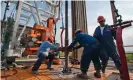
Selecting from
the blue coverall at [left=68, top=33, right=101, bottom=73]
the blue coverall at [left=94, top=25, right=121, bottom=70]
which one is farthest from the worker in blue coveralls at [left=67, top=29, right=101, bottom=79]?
the blue coverall at [left=94, top=25, right=121, bottom=70]

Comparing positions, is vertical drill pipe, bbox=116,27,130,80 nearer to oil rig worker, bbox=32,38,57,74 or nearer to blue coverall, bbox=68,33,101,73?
blue coverall, bbox=68,33,101,73

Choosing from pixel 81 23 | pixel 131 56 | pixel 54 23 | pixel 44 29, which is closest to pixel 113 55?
pixel 81 23

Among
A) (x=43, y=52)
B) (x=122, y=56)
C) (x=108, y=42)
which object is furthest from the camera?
(x=43, y=52)

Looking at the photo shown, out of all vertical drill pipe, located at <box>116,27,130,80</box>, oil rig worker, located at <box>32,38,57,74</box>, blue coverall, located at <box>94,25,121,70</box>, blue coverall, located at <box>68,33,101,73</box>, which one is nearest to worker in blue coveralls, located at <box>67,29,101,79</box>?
blue coverall, located at <box>68,33,101,73</box>

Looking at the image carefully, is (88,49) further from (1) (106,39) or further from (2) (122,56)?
(2) (122,56)

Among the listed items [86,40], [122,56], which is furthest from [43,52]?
[122,56]

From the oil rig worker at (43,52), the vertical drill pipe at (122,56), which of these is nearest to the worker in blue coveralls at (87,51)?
the oil rig worker at (43,52)

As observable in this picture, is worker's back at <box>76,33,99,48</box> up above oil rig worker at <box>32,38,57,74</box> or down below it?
above

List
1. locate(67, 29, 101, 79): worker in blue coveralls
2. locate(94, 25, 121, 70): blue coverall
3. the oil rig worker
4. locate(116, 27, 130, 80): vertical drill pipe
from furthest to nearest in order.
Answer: the oil rig worker, locate(67, 29, 101, 79): worker in blue coveralls, locate(94, 25, 121, 70): blue coverall, locate(116, 27, 130, 80): vertical drill pipe

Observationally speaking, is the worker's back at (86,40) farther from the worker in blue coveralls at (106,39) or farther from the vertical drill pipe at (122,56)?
the vertical drill pipe at (122,56)

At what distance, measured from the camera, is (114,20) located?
314cm

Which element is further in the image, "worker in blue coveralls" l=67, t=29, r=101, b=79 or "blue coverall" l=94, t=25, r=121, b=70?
"worker in blue coveralls" l=67, t=29, r=101, b=79

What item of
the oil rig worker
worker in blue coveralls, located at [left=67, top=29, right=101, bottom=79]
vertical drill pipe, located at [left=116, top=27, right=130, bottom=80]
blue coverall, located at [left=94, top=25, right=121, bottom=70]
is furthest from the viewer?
the oil rig worker

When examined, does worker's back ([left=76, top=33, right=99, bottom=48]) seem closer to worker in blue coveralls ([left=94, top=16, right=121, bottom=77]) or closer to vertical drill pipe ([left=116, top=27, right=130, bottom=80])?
worker in blue coveralls ([left=94, top=16, right=121, bottom=77])
